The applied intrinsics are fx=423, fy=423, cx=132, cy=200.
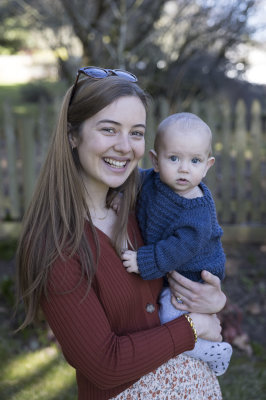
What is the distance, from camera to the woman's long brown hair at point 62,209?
4.77ft

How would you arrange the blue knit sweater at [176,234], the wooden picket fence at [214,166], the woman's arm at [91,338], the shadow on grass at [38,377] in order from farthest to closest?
the wooden picket fence at [214,166] < the shadow on grass at [38,377] < the blue knit sweater at [176,234] < the woman's arm at [91,338]

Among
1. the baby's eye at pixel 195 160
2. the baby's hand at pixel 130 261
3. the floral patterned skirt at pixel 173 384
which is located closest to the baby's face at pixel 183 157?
the baby's eye at pixel 195 160

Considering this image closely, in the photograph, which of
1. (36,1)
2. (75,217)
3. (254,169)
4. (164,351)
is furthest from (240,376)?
(36,1)

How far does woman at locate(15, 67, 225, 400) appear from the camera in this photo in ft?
4.66

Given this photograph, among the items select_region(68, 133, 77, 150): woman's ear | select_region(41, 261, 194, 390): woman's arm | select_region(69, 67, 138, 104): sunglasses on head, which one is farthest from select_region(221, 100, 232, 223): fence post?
select_region(41, 261, 194, 390): woman's arm

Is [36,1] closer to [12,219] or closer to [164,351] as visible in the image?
[12,219]

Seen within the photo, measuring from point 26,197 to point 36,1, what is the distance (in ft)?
9.03

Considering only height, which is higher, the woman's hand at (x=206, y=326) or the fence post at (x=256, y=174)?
the woman's hand at (x=206, y=326)

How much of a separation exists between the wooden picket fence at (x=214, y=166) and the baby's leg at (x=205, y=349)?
3660mm

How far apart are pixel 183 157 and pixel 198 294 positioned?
0.56 m

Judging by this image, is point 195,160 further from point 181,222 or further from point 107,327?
point 107,327

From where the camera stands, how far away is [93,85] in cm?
156

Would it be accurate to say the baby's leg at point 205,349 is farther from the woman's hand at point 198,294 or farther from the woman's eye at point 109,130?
the woman's eye at point 109,130

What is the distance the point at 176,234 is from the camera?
5.55ft
